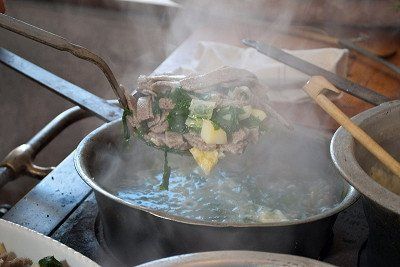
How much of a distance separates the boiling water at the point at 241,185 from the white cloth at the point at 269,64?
2.30ft

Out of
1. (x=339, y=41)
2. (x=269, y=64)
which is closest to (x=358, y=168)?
(x=269, y=64)

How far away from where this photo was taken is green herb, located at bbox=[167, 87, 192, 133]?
1.90 m

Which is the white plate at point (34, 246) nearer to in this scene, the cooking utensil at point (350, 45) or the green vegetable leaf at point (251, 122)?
the green vegetable leaf at point (251, 122)

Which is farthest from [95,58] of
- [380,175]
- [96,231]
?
[380,175]

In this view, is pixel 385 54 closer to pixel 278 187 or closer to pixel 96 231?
pixel 278 187

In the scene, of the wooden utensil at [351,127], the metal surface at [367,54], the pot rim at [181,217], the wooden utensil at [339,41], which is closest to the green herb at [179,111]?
the pot rim at [181,217]

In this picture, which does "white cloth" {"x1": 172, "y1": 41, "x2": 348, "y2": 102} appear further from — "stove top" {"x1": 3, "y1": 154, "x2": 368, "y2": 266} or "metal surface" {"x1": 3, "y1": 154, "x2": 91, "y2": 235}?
"metal surface" {"x1": 3, "y1": 154, "x2": 91, "y2": 235}

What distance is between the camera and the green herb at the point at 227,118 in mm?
1868

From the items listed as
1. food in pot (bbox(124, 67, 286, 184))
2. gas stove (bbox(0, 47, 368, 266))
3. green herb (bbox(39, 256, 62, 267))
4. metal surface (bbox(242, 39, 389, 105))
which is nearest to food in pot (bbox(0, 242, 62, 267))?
green herb (bbox(39, 256, 62, 267))

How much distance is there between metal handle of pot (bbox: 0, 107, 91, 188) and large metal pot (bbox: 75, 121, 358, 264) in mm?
617

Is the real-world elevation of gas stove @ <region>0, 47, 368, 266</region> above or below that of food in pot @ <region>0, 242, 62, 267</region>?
below

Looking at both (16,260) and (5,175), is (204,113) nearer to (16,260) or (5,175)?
(16,260)

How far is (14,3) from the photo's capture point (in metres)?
4.54

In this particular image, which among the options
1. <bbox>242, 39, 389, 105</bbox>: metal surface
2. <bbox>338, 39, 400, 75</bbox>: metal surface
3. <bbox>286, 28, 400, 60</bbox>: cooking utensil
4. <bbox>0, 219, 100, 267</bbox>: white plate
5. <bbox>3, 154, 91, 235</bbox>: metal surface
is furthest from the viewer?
<bbox>286, 28, 400, 60</bbox>: cooking utensil
